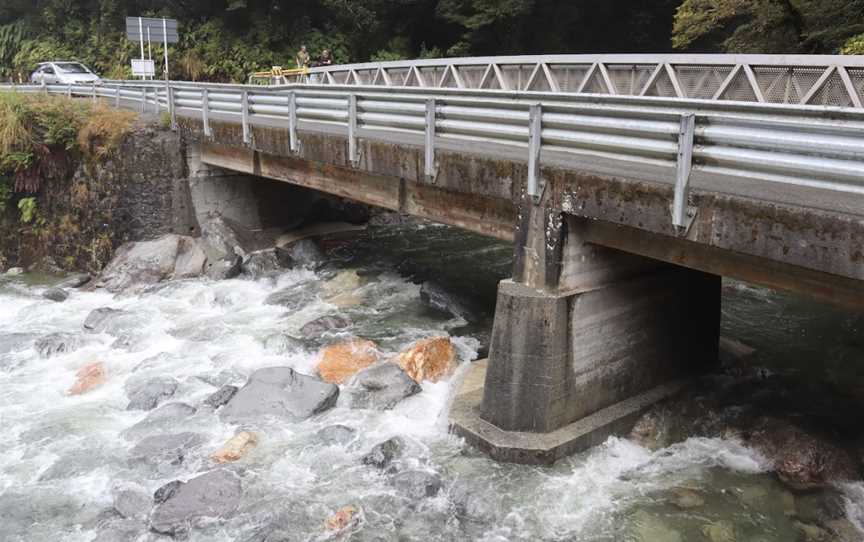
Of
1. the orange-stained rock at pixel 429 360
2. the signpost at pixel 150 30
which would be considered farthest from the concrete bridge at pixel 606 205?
the signpost at pixel 150 30

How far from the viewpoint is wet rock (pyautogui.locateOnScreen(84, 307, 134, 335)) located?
1389cm

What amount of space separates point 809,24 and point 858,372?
10.6 metres

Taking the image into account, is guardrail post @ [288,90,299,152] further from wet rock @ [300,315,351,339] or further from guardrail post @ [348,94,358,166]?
wet rock @ [300,315,351,339]

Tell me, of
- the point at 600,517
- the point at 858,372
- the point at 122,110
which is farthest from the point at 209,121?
the point at 858,372

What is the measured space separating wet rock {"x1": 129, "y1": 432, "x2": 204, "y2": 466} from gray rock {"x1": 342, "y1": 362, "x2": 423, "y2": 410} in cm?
224

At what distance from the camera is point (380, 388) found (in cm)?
1091

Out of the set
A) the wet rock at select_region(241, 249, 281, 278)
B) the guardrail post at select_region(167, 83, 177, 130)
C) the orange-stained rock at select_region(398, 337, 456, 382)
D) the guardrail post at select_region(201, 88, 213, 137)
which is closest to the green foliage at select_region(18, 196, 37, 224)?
the guardrail post at select_region(167, 83, 177, 130)

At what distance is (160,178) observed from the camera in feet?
58.2

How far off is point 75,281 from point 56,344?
14.3 ft

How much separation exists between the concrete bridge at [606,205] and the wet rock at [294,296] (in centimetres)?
270

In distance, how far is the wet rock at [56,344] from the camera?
12.9m

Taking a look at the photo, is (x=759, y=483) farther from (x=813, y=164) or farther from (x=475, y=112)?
(x=475, y=112)

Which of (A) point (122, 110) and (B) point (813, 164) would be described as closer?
(B) point (813, 164)

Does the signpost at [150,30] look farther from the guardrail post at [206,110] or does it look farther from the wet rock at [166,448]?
the wet rock at [166,448]
